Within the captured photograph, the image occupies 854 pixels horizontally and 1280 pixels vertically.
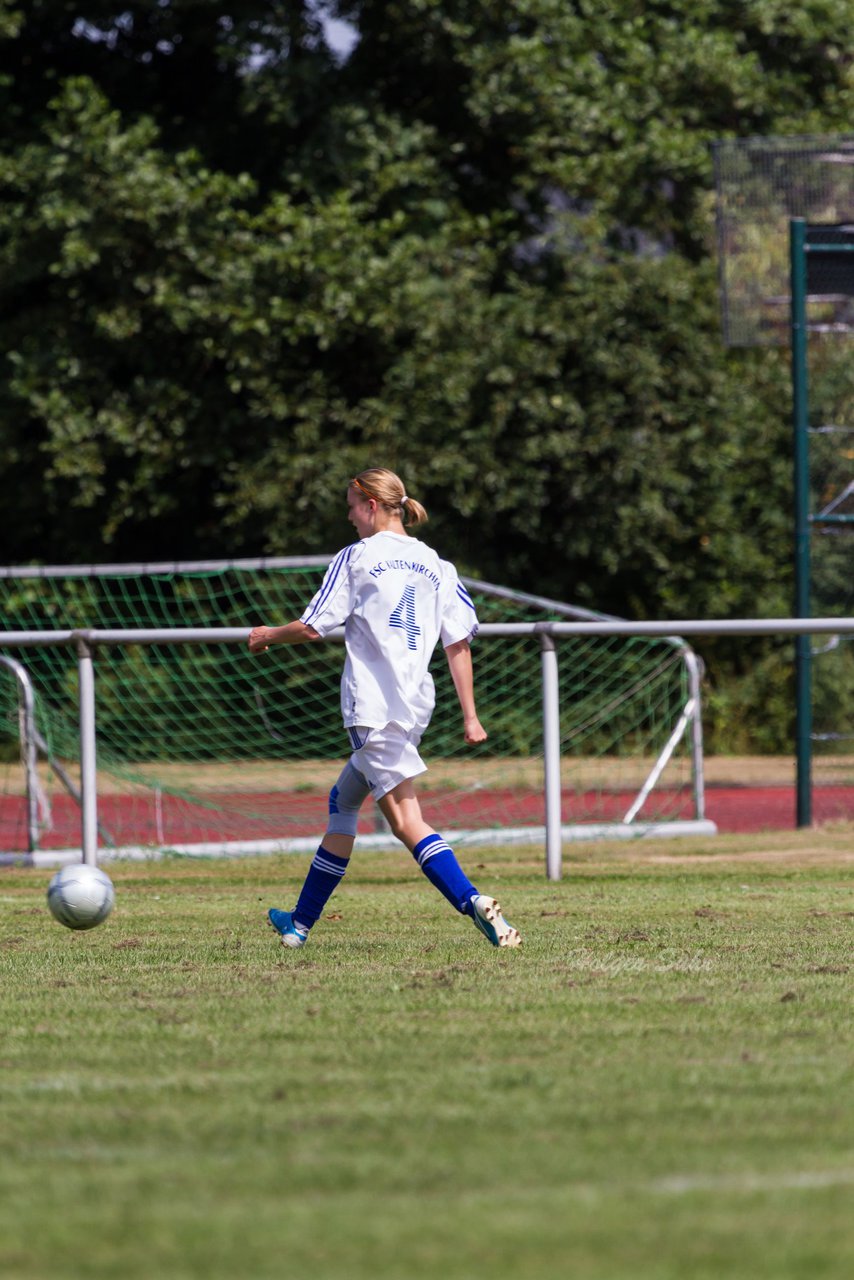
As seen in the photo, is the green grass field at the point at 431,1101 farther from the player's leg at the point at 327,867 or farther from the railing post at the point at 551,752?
the railing post at the point at 551,752

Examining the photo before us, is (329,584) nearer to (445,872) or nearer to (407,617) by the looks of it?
(407,617)

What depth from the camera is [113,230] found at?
62.6 feet

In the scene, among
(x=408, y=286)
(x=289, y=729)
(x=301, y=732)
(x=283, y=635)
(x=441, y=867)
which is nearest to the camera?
(x=441, y=867)

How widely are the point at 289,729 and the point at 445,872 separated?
1092 cm

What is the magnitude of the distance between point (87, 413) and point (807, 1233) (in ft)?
57.7

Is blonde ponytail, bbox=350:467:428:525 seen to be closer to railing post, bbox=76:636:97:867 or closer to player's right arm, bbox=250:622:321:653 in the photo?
player's right arm, bbox=250:622:321:653

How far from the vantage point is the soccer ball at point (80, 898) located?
23.1ft

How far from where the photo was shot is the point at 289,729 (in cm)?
1756

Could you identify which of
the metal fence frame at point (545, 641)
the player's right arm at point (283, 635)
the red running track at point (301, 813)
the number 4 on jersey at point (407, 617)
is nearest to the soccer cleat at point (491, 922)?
the number 4 on jersey at point (407, 617)

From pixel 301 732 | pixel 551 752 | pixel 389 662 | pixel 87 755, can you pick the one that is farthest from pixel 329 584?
pixel 301 732

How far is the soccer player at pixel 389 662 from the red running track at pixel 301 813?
18.5 feet

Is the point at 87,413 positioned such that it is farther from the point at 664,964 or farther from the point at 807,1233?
the point at 807,1233

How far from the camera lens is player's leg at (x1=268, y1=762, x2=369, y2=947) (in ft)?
22.9

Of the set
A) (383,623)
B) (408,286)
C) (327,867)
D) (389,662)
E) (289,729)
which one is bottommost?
(289,729)
